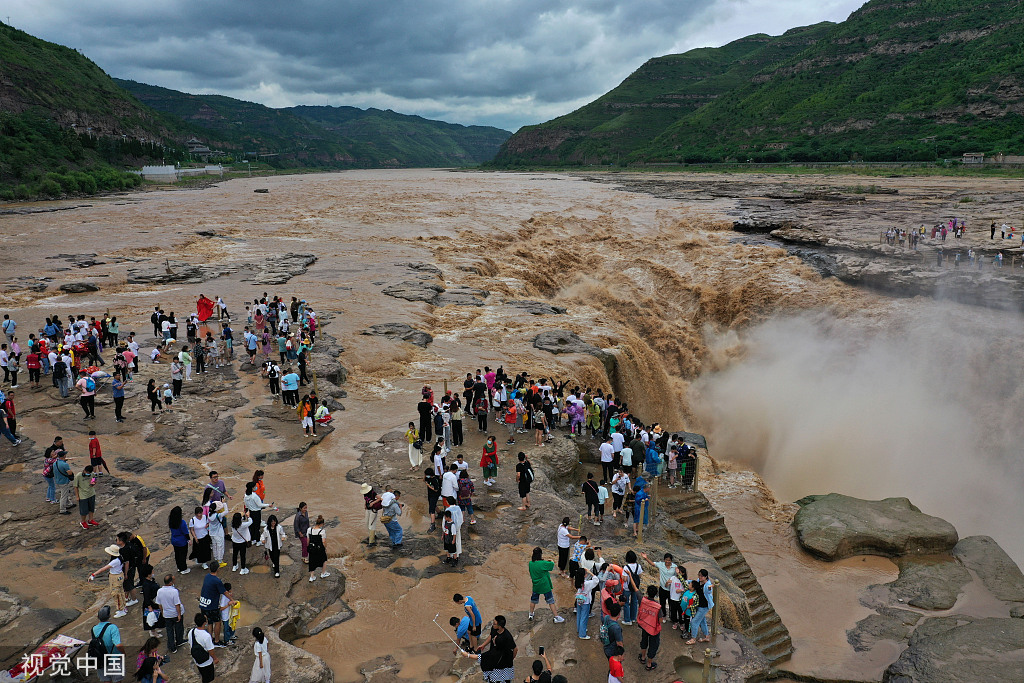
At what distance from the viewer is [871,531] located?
51.9ft

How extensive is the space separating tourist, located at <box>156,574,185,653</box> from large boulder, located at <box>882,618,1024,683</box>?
12.1 meters

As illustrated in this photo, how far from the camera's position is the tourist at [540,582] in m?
9.96

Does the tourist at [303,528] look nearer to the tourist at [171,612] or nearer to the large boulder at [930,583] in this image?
the tourist at [171,612]

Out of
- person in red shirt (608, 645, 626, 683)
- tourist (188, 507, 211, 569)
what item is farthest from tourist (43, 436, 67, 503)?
person in red shirt (608, 645, 626, 683)

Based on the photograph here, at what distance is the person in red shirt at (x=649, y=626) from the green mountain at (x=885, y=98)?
3374 inches

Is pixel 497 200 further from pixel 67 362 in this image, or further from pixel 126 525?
pixel 126 525

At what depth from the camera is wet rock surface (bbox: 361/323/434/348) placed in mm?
24734

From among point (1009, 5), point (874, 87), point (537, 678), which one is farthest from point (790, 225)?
point (1009, 5)

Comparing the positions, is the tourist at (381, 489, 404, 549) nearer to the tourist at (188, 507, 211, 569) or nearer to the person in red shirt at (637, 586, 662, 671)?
the tourist at (188, 507, 211, 569)

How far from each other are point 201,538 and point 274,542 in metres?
1.20

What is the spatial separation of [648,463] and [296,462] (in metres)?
8.86

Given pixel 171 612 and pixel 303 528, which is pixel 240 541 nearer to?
pixel 303 528

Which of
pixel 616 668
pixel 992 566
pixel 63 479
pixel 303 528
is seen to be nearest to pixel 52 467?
pixel 63 479

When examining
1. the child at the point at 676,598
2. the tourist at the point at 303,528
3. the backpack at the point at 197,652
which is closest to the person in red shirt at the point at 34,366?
the tourist at the point at 303,528
